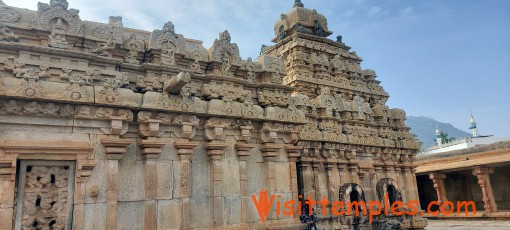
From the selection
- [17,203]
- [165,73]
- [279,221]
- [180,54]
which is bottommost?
[279,221]

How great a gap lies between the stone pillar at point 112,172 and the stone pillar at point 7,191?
1456mm

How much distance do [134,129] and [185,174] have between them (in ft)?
4.59

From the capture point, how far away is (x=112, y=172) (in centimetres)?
683

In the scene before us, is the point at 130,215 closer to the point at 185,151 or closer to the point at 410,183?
the point at 185,151

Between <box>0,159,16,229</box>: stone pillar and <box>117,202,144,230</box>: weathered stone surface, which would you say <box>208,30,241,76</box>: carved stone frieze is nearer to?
<box>117,202,144,230</box>: weathered stone surface

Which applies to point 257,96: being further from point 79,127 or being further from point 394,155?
point 394,155

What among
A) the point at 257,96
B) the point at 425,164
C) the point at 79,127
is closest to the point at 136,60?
the point at 79,127

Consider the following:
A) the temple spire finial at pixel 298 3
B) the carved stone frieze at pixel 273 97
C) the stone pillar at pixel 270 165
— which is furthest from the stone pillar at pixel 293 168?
the temple spire finial at pixel 298 3

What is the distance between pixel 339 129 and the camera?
13.6 metres

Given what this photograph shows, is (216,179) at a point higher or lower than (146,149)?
lower

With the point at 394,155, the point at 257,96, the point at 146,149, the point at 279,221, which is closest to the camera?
the point at 146,149

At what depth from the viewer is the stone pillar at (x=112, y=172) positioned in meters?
6.69

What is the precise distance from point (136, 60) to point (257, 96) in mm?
3150

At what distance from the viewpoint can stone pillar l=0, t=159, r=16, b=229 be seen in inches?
228
